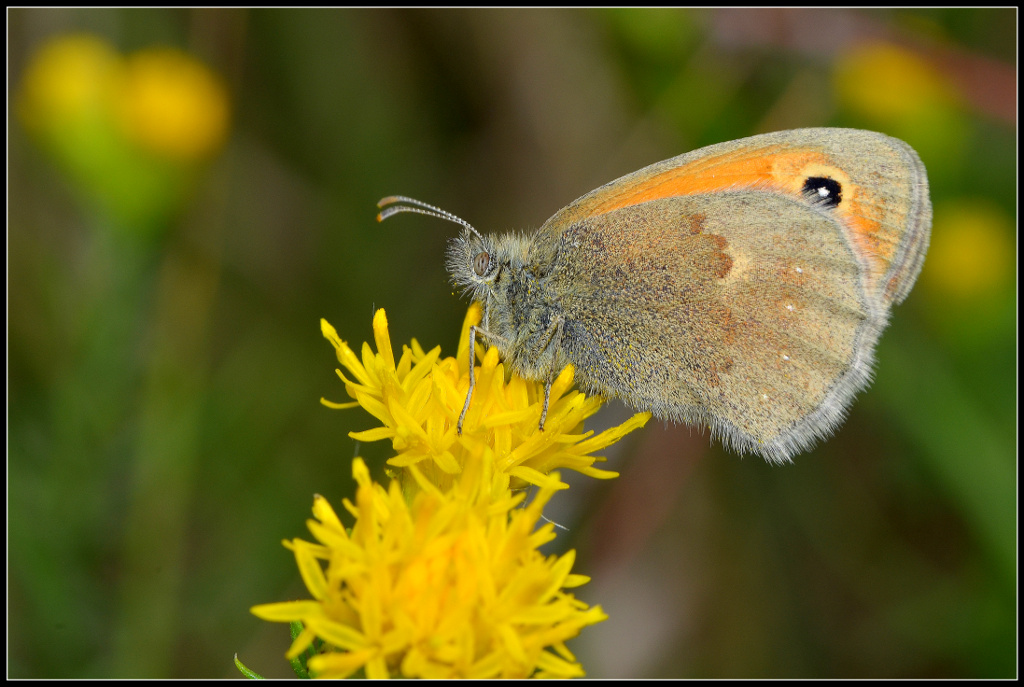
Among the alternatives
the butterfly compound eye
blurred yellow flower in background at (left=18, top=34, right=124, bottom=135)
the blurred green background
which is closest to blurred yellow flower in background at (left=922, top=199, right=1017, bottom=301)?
the blurred green background

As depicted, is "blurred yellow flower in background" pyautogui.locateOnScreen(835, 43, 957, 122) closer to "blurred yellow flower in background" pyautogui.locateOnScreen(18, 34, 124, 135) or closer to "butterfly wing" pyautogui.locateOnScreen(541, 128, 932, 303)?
"butterfly wing" pyautogui.locateOnScreen(541, 128, 932, 303)

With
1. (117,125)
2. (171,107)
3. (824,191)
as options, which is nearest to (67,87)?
(117,125)

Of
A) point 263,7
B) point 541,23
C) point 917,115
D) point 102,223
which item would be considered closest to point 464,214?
point 541,23

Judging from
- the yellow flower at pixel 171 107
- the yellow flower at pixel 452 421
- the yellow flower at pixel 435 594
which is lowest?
the yellow flower at pixel 435 594

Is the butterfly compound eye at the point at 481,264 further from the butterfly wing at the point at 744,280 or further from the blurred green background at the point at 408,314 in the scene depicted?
the blurred green background at the point at 408,314

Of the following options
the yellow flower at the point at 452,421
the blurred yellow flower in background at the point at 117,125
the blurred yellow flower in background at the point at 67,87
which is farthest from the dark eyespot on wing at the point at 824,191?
the blurred yellow flower in background at the point at 67,87

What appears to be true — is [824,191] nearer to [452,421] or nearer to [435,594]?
[452,421]
